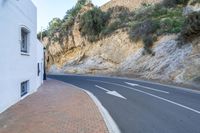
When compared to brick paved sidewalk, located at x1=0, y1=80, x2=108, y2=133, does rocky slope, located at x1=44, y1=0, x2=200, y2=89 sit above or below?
above

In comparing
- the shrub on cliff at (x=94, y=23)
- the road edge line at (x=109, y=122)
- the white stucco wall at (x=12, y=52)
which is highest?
the shrub on cliff at (x=94, y=23)

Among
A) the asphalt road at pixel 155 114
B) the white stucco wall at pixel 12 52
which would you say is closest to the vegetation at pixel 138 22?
the asphalt road at pixel 155 114

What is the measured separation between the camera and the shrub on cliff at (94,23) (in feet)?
153

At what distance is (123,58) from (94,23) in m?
10.7

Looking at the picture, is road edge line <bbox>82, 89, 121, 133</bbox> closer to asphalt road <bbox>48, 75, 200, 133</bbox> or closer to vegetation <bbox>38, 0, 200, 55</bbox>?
asphalt road <bbox>48, 75, 200, 133</bbox>

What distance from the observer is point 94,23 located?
154ft

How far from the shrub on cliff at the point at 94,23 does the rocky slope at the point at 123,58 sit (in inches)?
48.1

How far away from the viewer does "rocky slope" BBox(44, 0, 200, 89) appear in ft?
83.4

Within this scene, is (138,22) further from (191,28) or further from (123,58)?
(191,28)

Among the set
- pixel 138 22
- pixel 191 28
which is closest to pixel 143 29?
pixel 138 22

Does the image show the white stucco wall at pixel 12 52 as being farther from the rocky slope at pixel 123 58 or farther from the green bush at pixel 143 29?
the green bush at pixel 143 29

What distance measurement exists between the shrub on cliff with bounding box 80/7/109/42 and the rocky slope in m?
1.22

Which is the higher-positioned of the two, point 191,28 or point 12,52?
point 191,28

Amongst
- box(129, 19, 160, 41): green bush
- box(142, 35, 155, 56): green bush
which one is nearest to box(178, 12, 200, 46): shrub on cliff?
box(142, 35, 155, 56): green bush
